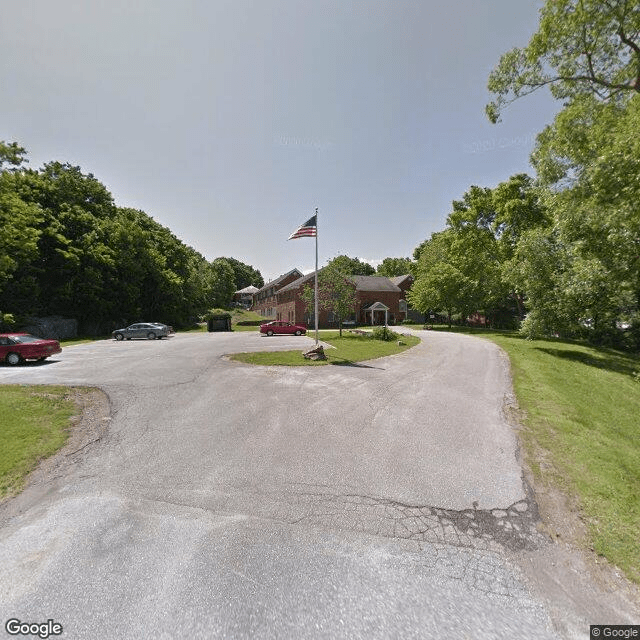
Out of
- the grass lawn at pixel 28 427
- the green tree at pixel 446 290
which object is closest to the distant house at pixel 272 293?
the green tree at pixel 446 290

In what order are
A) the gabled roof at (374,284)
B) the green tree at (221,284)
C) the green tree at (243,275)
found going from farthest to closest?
the green tree at (243,275), the green tree at (221,284), the gabled roof at (374,284)

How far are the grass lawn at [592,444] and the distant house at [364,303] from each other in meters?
32.4

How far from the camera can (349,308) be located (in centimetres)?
2842

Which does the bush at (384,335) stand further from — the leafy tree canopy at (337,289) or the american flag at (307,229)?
the american flag at (307,229)

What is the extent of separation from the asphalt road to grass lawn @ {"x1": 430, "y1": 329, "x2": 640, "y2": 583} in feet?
2.04

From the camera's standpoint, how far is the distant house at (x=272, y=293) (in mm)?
57656

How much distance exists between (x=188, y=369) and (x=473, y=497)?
1116 cm

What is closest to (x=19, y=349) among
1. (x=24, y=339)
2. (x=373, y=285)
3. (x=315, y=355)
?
(x=24, y=339)

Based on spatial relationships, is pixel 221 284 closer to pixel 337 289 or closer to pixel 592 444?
pixel 337 289

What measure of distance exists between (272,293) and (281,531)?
57611 mm

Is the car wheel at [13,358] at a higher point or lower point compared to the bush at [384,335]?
lower

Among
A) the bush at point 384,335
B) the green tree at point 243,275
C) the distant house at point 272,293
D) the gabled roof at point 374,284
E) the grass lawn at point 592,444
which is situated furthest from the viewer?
the green tree at point 243,275

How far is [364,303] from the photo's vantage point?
49.0 m

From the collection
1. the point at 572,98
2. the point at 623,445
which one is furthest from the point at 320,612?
the point at 572,98
